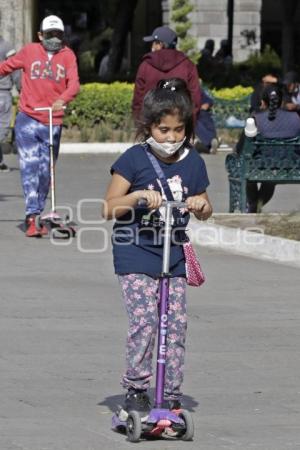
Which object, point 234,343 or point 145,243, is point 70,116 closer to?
point 234,343

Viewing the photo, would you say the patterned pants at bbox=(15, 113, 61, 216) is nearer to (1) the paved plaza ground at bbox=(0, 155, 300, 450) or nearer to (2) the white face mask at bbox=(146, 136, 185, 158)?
(1) the paved plaza ground at bbox=(0, 155, 300, 450)

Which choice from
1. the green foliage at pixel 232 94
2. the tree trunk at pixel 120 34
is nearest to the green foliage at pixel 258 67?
the green foliage at pixel 232 94

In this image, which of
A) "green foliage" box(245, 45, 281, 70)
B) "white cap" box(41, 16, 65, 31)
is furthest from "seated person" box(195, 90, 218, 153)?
"green foliage" box(245, 45, 281, 70)

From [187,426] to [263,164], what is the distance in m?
8.09

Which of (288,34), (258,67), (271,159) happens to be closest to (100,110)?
(258,67)

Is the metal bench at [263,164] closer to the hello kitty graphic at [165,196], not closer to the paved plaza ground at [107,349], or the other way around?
the paved plaza ground at [107,349]

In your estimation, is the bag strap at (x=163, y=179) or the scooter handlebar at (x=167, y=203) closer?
the scooter handlebar at (x=167, y=203)

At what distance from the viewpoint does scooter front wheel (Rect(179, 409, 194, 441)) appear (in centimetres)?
679

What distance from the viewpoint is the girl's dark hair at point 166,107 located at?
6.83 metres

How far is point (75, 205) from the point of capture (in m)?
16.4

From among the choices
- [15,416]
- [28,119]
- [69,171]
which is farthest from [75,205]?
[15,416]

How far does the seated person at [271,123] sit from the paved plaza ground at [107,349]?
1.56 m

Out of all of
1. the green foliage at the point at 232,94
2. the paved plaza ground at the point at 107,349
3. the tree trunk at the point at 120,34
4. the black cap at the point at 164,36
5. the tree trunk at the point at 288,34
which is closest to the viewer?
the paved plaza ground at the point at 107,349

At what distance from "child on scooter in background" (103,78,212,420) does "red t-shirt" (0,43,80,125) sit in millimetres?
6716
